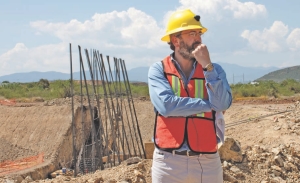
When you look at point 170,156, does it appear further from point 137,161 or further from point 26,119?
point 26,119

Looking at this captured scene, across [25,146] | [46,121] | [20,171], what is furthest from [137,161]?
[46,121]

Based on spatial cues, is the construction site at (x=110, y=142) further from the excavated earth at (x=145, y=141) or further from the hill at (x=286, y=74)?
the hill at (x=286, y=74)

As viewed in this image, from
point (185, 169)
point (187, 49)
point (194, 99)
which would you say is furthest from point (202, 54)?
point (185, 169)

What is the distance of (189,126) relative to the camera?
8.66 ft

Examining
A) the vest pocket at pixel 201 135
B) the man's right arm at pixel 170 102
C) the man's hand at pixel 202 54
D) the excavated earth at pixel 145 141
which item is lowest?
the excavated earth at pixel 145 141

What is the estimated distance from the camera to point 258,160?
281 inches

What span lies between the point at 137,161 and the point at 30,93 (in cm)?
2629

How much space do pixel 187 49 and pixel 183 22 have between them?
0.61ft

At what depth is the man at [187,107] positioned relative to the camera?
257 cm

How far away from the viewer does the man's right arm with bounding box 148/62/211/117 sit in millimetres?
2580

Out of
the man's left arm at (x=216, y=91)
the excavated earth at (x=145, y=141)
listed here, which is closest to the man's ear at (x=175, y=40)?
the man's left arm at (x=216, y=91)

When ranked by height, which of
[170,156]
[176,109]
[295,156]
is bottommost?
[295,156]

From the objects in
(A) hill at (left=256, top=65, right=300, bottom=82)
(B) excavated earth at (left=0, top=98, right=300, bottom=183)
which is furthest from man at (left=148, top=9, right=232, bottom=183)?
(A) hill at (left=256, top=65, right=300, bottom=82)

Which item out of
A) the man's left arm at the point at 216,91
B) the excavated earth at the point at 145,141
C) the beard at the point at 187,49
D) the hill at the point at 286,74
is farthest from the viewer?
the hill at the point at 286,74
